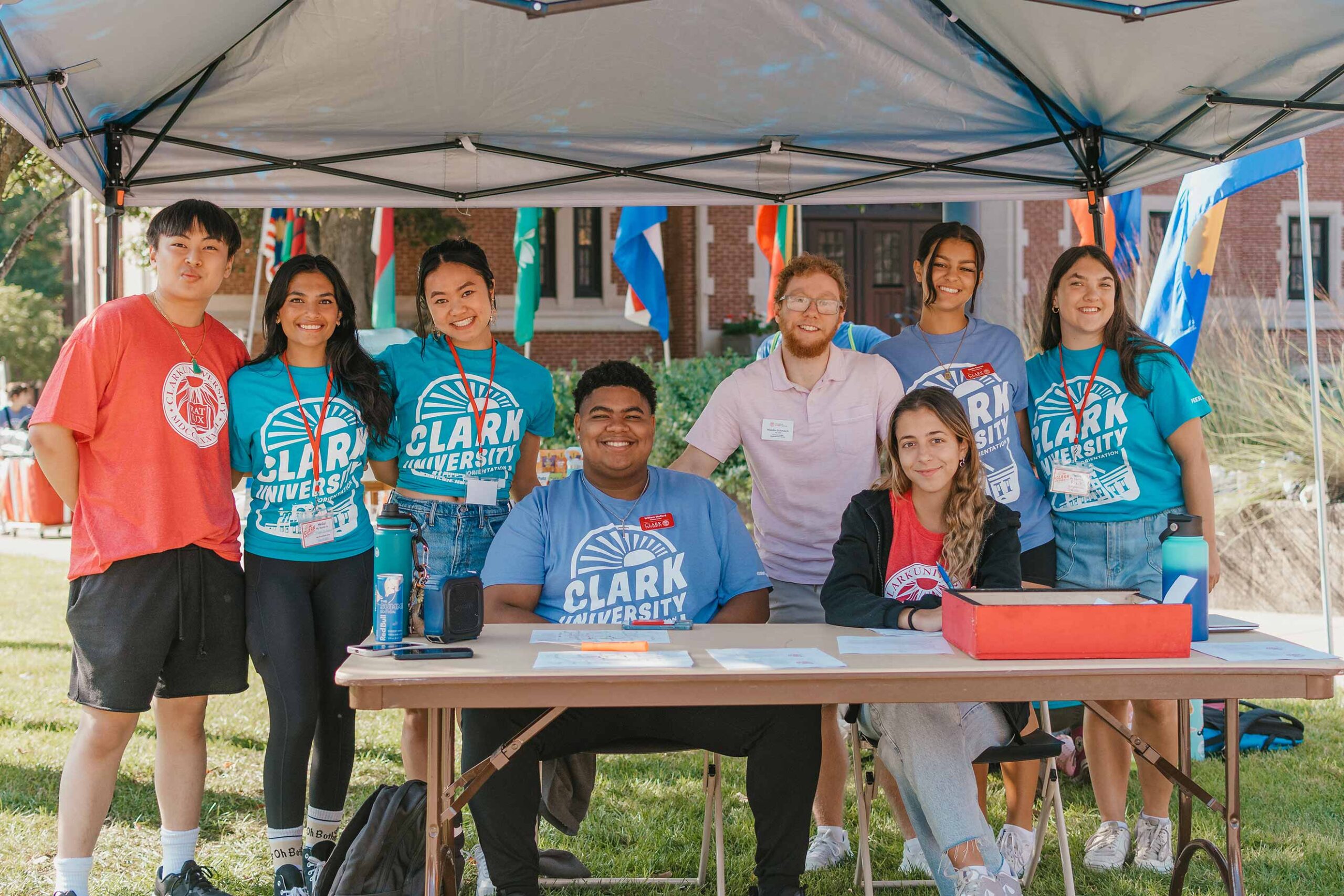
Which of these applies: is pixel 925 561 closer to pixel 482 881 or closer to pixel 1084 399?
pixel 1084 399

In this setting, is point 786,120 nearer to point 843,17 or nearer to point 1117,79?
point 843,17

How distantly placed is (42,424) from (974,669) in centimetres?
230

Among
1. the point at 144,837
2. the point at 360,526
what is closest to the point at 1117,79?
the point at 360,526

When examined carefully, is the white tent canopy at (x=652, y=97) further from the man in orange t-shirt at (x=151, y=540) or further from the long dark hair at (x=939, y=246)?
the man in orange t-shirt at (x=151, y=540)

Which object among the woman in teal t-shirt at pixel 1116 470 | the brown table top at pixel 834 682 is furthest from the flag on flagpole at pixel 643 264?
the brown table top at pixel 834 682

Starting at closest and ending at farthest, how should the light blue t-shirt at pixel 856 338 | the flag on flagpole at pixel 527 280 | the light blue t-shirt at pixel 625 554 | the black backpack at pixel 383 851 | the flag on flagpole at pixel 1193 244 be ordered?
the black backpack at pixel 383 851 → the light blue t-shirt at pixel 625 554 → the light blue t-shirt at pixel 856 338 → the flag on flagpole at pixel 1193 244 → the flag on flagpole at pixel 527 280

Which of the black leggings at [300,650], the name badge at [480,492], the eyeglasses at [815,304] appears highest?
the eyeglasses at [815,304]

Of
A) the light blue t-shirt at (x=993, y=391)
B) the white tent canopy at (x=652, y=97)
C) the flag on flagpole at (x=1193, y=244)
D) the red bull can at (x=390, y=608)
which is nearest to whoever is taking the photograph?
the red bull can at (x=390, y=608)

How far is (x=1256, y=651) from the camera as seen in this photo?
247 centimetres

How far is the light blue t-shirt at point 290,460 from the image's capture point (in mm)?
3070

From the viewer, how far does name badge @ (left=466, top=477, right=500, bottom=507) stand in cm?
341

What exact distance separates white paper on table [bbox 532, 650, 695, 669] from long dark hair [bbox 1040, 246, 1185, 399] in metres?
1.81

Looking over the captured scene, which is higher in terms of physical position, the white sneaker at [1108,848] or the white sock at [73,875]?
the white sock at [73,875]

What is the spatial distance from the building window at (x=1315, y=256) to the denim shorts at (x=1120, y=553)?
19.0 m
